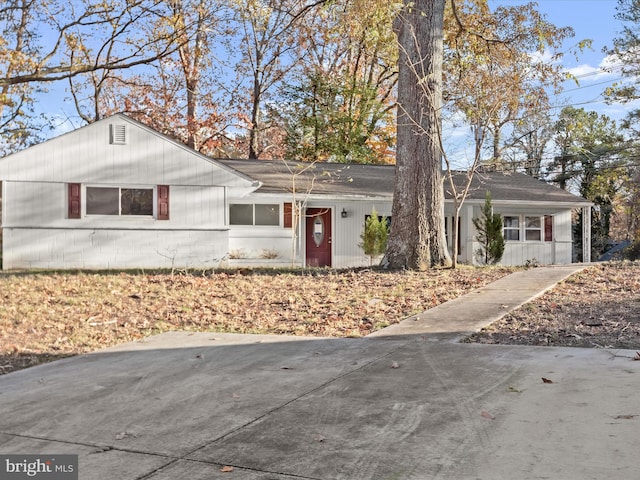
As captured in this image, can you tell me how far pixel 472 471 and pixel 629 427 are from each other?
124 cm

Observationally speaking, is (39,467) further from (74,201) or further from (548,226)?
(548,226)

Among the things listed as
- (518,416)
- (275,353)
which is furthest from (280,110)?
(518,416)

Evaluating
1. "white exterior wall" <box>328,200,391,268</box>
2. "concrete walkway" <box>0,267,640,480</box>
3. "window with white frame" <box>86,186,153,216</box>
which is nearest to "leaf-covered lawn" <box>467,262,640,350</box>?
"concrete walkway" <box>0,267,640,480</box>

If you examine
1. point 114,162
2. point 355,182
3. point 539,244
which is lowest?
point 539,244

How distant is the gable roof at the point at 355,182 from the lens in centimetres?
2039

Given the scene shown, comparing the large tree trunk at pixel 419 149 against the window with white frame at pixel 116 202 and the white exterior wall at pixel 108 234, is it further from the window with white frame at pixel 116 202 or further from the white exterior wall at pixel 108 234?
the window with white frame at pixel 116 202

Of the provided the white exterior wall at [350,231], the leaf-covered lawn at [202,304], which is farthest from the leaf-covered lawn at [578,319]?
the white exterior wall at [350,231]

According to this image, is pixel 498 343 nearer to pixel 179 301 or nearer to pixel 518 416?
pixel 518 416

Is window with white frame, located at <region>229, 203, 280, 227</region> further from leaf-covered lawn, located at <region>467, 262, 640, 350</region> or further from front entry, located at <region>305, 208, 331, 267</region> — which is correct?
leaf-covered lawn, located at <region>467, 262, 640, 350</region>

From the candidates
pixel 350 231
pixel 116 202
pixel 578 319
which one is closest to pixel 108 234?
pixel 116 202

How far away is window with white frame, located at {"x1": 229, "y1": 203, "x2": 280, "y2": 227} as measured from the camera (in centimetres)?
1964

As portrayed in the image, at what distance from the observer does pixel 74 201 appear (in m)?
17.8

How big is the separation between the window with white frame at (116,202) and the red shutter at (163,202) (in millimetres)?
328

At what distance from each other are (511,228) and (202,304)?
51.9 feet
